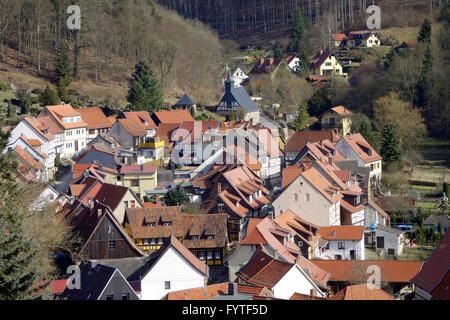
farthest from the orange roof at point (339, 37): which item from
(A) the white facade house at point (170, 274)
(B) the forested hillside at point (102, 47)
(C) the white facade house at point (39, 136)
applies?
(A) the white facade house at point (170, 274)

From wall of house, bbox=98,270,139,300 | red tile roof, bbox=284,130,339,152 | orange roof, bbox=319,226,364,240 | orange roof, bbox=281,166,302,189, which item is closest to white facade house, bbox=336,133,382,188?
red tile roof, bbox=284,130,339,152

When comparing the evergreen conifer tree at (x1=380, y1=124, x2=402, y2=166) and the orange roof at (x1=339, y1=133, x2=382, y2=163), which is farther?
the evergreen conifer tree at (x1=380, y1=124, x2=402, y2=166)

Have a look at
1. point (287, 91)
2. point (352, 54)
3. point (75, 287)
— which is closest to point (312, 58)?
point (352, 54)

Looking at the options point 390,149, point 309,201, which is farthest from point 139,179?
point 390,149

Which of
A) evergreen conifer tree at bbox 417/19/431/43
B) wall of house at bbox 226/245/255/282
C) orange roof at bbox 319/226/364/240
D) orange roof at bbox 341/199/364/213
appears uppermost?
evergreen conifer tree at bbox 417/19/431/43

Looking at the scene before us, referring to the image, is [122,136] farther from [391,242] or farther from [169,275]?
[169,275]

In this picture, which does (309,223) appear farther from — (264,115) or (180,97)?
(180,97)

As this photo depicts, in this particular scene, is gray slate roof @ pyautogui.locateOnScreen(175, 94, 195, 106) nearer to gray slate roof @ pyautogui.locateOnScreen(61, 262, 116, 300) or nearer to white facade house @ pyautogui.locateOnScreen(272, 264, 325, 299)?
gray slate roof @ pyautogui.locateOnScreen(61, 262, 116, 300)
